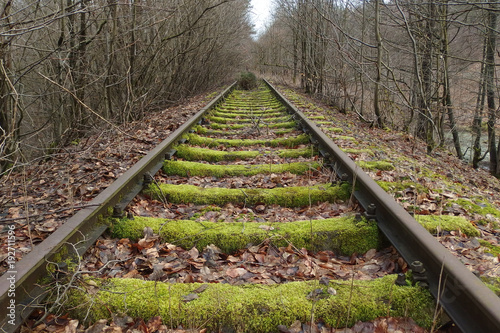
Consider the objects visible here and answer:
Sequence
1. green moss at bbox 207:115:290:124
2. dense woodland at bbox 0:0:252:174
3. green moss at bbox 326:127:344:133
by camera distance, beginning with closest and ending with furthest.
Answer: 1. dense woodland at bbox 0:0:252:174
2. green moss at bbox 326:127:344:133
3. green moss at bbox 207:115:290:124

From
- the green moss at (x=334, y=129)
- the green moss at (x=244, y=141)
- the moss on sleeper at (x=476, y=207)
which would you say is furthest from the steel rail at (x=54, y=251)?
→ the green moss at (x=334, y=129)

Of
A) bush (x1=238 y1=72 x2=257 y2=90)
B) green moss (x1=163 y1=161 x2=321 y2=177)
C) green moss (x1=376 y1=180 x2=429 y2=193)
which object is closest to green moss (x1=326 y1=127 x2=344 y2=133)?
green moss (x1=163 y1=161 x2=321 y2=177)

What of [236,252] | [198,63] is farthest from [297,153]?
[198,63]

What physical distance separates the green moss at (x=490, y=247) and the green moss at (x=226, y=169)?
2072 millimetres

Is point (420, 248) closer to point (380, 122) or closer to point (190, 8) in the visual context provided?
point (380, 122)

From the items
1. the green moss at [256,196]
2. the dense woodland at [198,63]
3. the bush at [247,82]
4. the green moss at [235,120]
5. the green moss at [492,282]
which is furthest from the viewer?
the bush at [247,82]

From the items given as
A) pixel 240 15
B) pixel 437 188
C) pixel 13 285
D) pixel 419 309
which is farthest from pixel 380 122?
pixel 240 15

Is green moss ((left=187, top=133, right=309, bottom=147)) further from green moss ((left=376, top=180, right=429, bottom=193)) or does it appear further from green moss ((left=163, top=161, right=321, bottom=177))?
green moss ((left=376, top=180, right=429, bottom=193))

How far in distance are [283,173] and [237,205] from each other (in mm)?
1092

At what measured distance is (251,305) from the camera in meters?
1.98

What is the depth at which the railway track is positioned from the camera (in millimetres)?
1932

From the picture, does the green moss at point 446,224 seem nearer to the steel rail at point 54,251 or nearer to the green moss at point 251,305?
the green moss at point 251,305

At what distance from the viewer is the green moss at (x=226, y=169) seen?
4.51 m

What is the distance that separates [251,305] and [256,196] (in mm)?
1720
